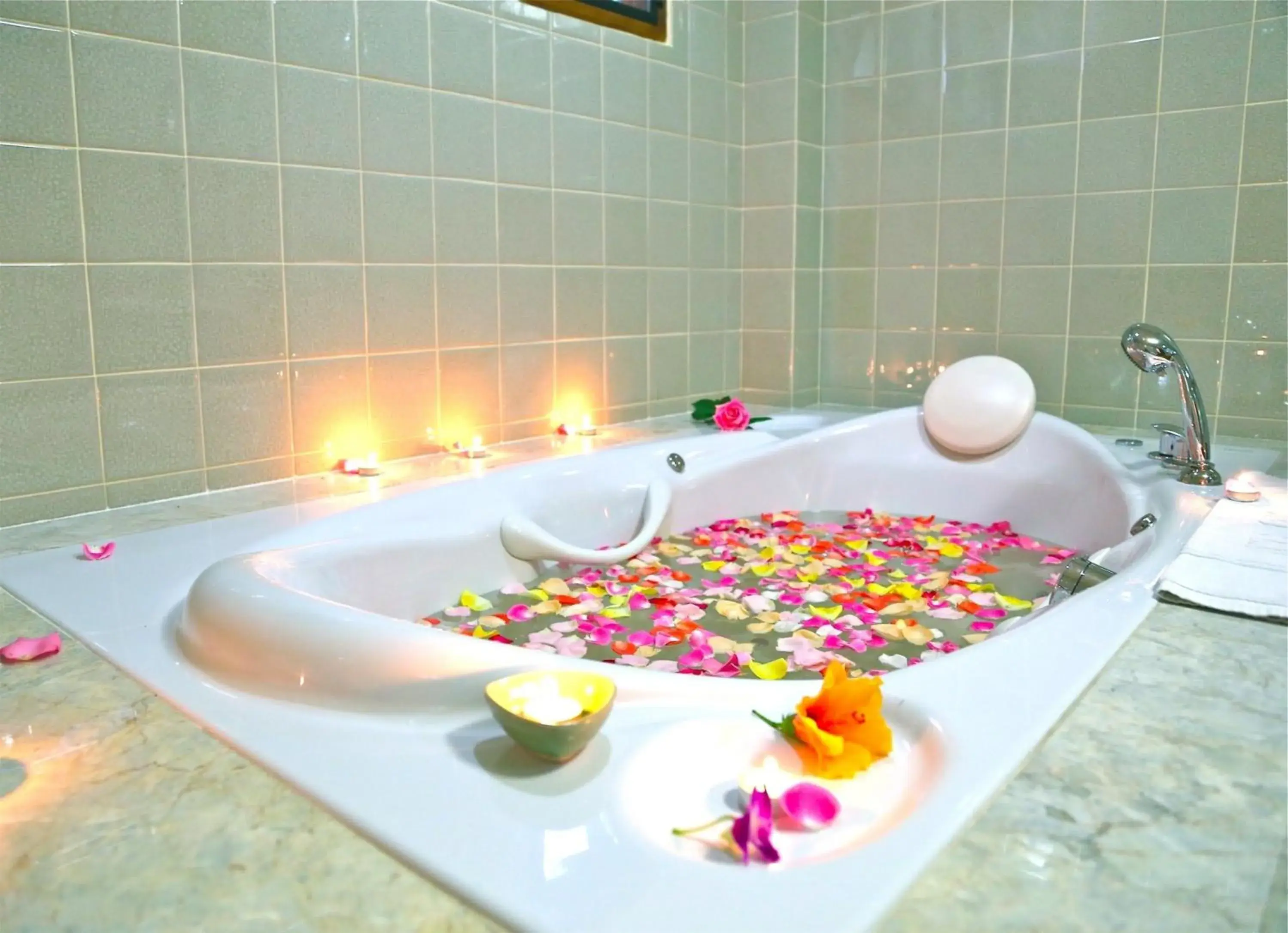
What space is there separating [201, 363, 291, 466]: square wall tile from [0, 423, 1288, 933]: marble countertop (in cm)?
98

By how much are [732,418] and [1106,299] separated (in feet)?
3.52

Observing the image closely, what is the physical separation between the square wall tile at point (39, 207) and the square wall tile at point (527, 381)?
103 cm

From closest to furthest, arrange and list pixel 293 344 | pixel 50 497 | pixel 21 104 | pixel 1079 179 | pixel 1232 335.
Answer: pixel 21 104 → pixel 50 497 → pixel 293 344 → pixel 1232 335 → pixel 1079 179

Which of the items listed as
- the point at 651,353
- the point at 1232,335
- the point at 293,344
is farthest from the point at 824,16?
the point at 293,344

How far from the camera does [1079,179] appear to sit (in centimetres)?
280

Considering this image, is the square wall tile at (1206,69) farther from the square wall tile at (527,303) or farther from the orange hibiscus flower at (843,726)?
the orange hibiscus flower at (843,726)

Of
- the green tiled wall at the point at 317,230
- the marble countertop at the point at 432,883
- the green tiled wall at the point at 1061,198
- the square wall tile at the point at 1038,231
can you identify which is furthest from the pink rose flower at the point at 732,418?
the marble countertop at the point at 432,883

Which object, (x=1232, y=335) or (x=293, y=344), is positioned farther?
(x=1232, y=335)

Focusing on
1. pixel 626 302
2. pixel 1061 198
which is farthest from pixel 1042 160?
pixel 626 302

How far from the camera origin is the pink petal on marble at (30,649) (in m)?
1.18

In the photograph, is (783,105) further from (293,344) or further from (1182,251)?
(293,344)

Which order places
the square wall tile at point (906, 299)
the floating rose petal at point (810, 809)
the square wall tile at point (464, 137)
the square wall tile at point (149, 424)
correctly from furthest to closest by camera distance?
the square wall tile at point (906, 299)
the square wall tile at point (464, 137)
the square wall tile at point (149, 424)
the floating rose petal at point (810, 809)

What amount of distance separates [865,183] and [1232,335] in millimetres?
1146

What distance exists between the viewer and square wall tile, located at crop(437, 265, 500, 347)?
2.41 m
